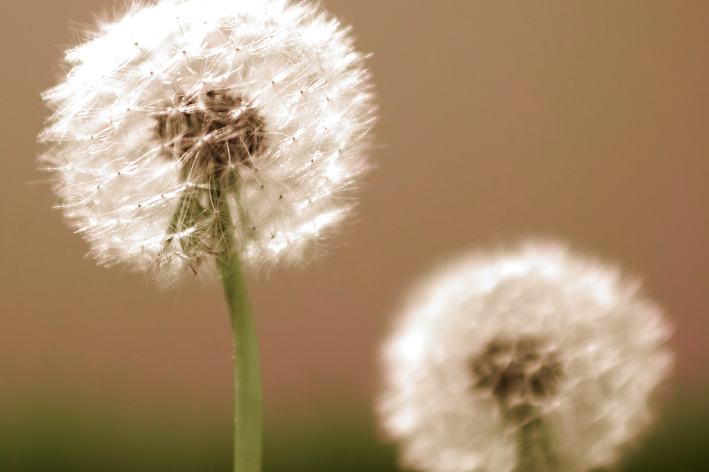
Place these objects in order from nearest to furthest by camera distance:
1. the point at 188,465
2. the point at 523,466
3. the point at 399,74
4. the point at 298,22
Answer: the point at 523,466
the point at 298,22
the point at 188,465
the point at 399,74

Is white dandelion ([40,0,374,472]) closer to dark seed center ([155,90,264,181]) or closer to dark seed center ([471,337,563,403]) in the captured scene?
dark seed center ([155,90,264,181])

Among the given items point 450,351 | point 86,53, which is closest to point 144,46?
point 86,53

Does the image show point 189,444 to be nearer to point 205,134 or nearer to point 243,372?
point 243,372

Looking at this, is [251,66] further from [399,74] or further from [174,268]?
[399,74]

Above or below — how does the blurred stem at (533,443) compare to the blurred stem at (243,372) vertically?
below

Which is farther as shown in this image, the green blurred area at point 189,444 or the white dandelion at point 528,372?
the green blurred area at point 189,444

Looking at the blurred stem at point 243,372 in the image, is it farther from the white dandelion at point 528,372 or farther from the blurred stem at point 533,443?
the blurred stem at point 533,443

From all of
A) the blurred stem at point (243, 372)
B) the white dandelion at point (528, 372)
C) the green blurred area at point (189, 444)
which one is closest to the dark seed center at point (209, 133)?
the blurred stem at point (243, 372)
